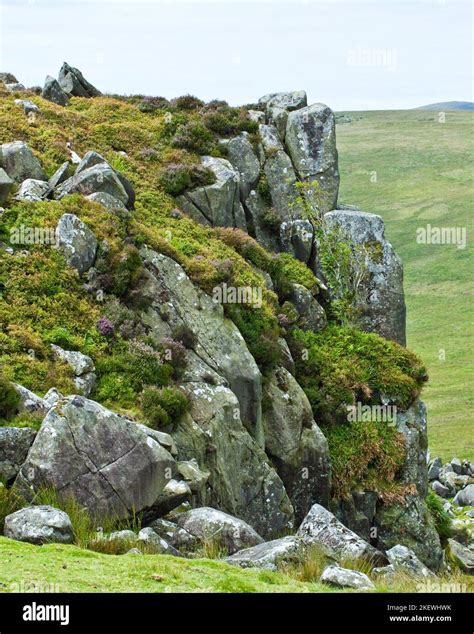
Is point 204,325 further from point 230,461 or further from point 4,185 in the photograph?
point 4,185

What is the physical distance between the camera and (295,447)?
117 ft

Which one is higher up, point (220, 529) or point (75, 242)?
point (75, 242)

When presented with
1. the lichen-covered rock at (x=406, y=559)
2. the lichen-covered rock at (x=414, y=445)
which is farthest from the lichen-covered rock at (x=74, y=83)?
the lichen-covered rock at (x=406, y=559)

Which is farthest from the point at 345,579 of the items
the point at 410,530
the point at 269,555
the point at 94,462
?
the point at 410,530

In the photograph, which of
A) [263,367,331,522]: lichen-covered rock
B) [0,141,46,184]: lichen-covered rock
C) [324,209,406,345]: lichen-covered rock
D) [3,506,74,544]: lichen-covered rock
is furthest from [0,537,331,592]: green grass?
[324,209,406,345]: lichen-covered rock

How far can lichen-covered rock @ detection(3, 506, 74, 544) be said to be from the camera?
62.9 feet

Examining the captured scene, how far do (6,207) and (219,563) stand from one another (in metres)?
20.9

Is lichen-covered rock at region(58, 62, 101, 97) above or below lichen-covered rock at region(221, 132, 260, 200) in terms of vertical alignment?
above

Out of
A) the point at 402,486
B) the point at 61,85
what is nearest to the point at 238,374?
the point at 402,486

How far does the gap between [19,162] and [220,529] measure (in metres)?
22.2

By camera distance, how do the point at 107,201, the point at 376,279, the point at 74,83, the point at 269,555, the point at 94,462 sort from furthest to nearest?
1. the point at 74,83
2. the point at 376,279
3. the point at 107,201
4. the point at 94,462
5. the point at 269,555

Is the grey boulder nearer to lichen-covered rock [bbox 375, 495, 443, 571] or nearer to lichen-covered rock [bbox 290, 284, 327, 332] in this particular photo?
lichen-covered rock [bbox 375, 495, 443, 571]

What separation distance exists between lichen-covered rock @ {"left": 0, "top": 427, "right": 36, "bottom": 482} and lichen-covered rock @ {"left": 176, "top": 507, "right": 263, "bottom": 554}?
4.87 meters

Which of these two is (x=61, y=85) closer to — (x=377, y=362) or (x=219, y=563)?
(x=377, y=362)
